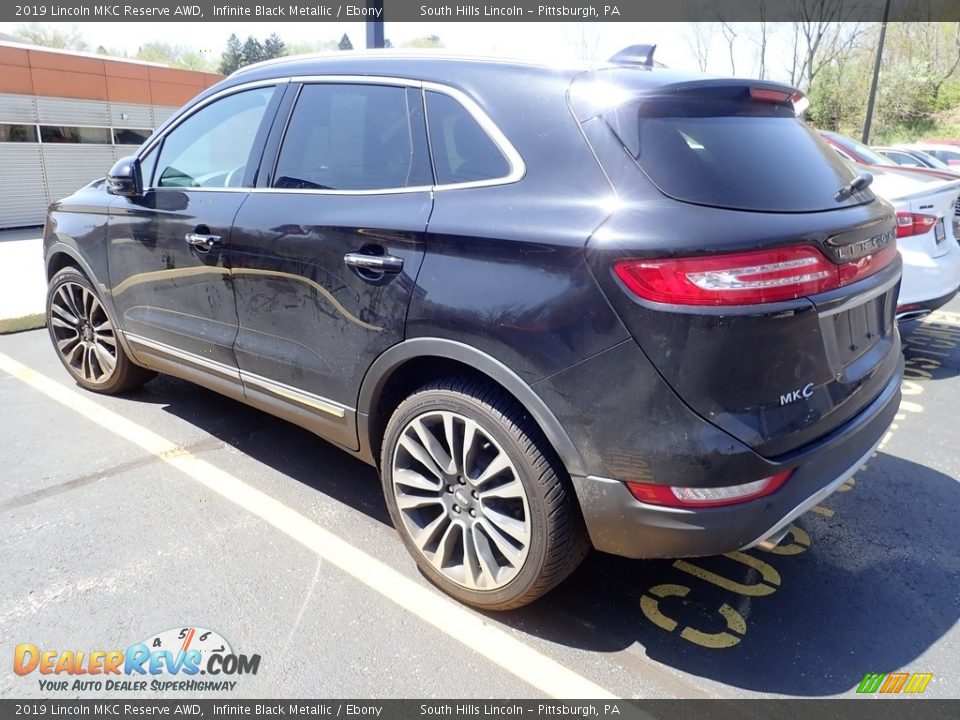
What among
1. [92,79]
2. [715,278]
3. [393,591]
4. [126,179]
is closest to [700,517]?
[715,278]

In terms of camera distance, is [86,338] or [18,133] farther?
[18,133]

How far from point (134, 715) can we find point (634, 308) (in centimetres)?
197

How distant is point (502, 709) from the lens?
85.8 inches

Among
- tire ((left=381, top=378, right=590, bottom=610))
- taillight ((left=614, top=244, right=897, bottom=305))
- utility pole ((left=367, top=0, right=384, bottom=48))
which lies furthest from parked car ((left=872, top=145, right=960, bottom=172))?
tire ((left=381, top=378, right=590, bottom=610))

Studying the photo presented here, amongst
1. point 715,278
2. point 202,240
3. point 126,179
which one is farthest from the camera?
point 126,179

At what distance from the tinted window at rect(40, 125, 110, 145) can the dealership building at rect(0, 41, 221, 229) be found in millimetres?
21

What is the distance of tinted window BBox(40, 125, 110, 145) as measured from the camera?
15.8 m

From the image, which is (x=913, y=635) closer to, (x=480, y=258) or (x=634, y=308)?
(x=634, y=308)

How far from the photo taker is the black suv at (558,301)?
203cm

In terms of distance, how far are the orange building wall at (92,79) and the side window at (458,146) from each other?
1597 cm

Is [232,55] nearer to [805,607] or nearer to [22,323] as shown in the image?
[22,323]

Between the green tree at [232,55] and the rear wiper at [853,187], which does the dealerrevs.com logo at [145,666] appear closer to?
the rear wiper at [853,187]

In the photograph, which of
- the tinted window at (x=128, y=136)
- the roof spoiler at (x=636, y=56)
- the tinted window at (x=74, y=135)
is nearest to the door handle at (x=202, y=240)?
the roof spoiler at (x=636, y=56)

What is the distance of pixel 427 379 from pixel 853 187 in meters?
1.75
